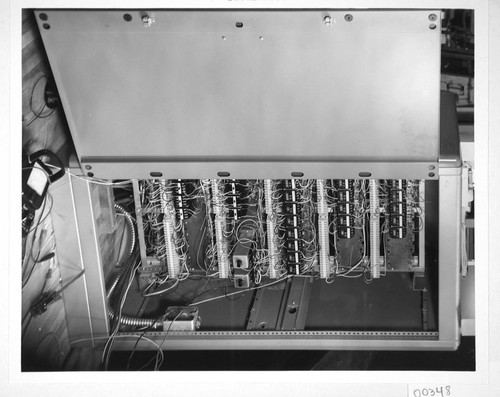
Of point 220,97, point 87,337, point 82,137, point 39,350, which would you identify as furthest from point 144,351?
point 220,97

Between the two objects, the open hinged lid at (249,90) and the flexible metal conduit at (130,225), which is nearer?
the open hinged lid at (249,90)

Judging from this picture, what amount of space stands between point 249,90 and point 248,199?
0.65 metres

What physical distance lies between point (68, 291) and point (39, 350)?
215 millimetres

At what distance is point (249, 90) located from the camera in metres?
1.82

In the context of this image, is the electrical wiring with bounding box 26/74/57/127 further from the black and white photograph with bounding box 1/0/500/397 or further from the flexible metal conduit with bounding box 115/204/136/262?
the flexible metal conduit with bounding box 115/204/136/262

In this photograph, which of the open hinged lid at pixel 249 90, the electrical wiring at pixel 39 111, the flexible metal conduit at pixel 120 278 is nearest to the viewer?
the open hinged lid at pixel 249 90

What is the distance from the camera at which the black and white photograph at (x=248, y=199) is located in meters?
1.71

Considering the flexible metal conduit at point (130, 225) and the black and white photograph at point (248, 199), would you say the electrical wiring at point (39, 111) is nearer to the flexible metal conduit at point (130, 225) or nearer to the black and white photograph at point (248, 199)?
the black and white photograph at point (248, 199)

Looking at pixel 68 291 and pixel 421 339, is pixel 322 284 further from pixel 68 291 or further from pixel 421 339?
pixel 68 291
